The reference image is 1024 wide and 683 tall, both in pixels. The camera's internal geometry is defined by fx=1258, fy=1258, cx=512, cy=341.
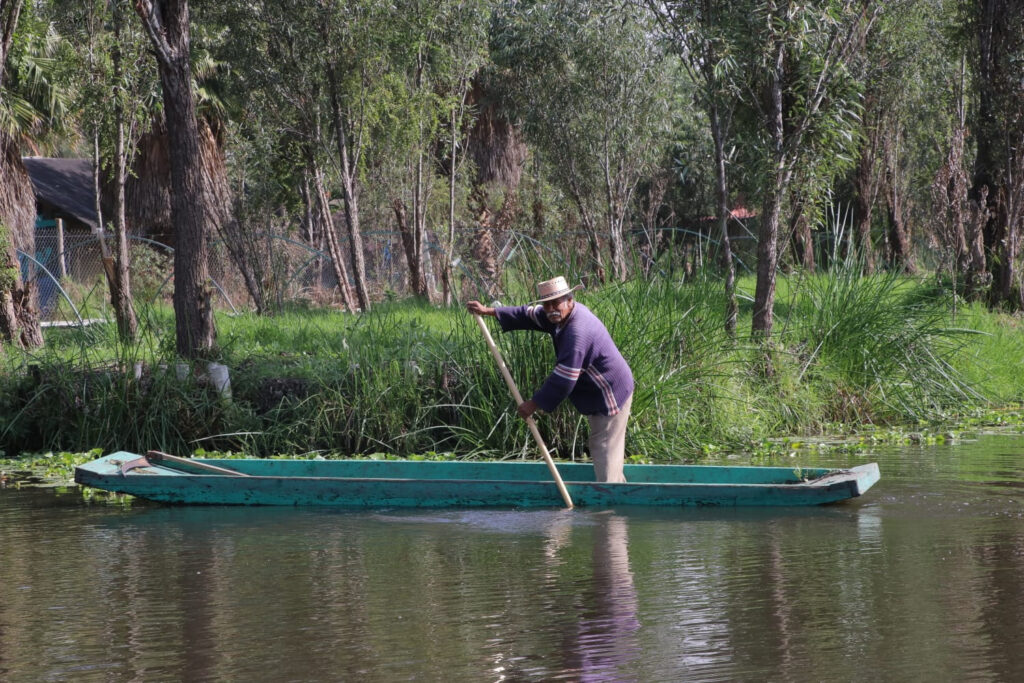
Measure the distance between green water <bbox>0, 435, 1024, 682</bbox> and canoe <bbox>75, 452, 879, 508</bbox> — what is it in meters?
0.13

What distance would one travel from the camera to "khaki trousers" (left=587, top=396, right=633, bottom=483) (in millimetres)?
9109

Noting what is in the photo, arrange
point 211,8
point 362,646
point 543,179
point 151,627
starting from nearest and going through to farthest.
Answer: point 362,646 < point 151,627 < point 211,8 < point 543,179

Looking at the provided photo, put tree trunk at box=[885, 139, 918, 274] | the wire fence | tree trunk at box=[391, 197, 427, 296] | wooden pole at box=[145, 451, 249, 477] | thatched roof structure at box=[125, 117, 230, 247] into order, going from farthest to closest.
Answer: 1. thatched roof structure at box=[125, 117, 230, 247]
2. tree trunk at box=[885, 139, 918, 274]
3. tree trunk at box=[391, 197, 427, 296]
4. the wire fence
5. wooden pole at box=[145, 451, 249, 477]

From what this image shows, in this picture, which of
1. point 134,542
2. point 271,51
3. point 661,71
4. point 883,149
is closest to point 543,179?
point 661,71

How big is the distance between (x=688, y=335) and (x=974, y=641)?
21.7 feet

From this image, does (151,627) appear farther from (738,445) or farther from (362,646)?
(738,445)

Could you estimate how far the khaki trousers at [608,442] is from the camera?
911cm

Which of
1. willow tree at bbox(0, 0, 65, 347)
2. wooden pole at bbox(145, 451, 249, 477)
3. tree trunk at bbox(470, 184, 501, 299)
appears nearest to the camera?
wooden pole at bbox(145, 451, 249, 477)

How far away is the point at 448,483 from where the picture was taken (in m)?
9.11

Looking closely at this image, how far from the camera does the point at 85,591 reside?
6.76 meters

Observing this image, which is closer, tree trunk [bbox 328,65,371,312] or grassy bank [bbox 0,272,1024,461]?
grassy bank [bbox 0,272,1024,461]

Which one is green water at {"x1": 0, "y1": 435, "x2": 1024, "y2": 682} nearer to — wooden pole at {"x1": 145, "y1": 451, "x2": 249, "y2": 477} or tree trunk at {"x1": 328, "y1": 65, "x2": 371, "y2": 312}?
wooden pole at {"x1": 145, "y1": 451, "x2": 249, "y2": 477}

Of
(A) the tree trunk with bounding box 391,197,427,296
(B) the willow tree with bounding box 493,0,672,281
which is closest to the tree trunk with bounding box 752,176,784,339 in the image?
(A) the tree trunk with bounding box 391,197,427,296

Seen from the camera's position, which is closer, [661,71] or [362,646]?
[362,646]
